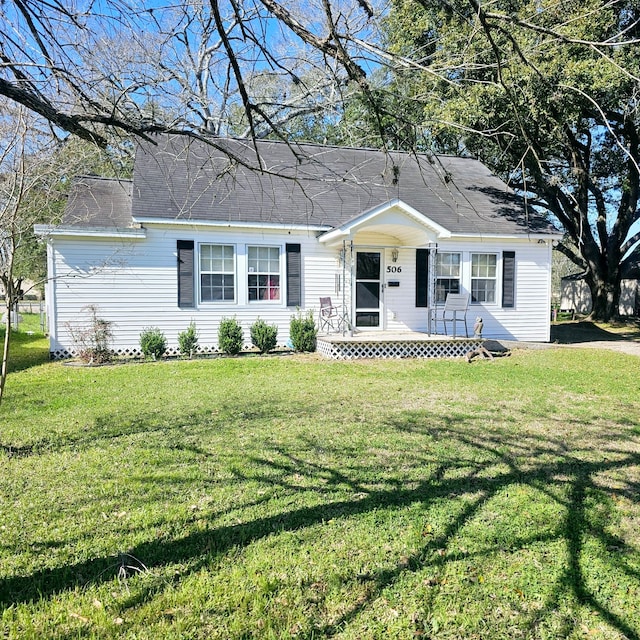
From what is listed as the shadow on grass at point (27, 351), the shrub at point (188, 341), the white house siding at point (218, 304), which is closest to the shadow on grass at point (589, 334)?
the white house siding at point (218, 304)

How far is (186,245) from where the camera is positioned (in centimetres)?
1141

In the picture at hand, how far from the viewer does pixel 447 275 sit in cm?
1308

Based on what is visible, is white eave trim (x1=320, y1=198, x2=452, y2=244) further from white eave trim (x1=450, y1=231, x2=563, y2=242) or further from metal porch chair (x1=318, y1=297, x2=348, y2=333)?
metal porch chair (x1=318, y1=297, x2=348, y2=333)

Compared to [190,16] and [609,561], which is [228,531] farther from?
[190,16]

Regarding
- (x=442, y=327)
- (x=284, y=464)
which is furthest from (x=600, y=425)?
(x=442, y=327)

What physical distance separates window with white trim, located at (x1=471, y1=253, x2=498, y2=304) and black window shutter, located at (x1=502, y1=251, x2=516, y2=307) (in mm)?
236

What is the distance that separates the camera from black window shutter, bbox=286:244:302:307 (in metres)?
12.1

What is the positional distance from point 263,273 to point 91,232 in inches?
157

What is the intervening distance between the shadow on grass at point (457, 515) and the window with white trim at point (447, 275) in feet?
26.0

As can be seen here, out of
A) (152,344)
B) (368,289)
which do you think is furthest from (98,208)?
(368,289)

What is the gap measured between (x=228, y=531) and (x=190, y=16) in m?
3.54

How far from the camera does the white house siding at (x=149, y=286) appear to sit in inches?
430

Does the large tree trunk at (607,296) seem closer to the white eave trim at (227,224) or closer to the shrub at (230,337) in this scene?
the white eave trim at (227,224)

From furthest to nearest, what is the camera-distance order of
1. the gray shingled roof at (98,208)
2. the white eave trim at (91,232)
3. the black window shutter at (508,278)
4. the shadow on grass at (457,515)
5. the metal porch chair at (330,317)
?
the black window shutter at (508,278) → the metal porch chair at (330,317) → the gray shingled roof at (98,208) → the white eave trim at (91,232) → the shadow on grass at (457,515)
